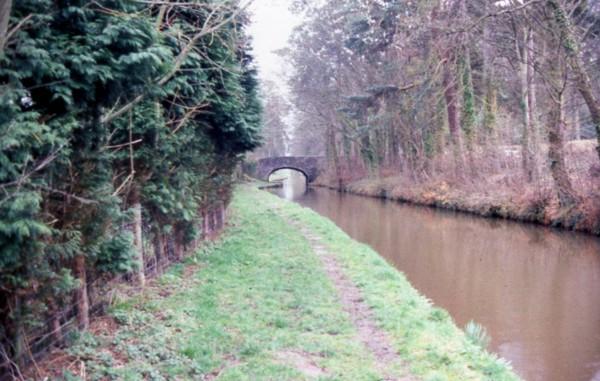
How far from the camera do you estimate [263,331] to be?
5.66 meters

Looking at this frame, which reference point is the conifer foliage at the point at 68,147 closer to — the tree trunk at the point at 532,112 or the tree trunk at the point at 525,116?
the tree trunk at the point at 532,112

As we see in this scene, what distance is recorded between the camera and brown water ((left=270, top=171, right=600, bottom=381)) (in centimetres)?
680

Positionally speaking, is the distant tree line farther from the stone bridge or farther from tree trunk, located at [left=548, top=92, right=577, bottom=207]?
the stone bridge

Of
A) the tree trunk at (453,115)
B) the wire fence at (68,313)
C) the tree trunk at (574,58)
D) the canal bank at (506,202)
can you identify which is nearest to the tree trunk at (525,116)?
the canal bank at (506,202)

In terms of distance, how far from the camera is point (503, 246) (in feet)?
46.7

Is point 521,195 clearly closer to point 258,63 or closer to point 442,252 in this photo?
point 442,252

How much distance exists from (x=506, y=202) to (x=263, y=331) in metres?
15.5

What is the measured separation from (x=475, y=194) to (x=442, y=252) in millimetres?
8506

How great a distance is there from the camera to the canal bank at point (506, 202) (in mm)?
15242

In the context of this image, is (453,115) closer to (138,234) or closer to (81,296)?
(138,234)

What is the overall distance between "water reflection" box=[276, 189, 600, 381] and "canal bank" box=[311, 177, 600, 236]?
0.53 meters

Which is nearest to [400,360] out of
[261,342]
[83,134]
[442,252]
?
[261,342]

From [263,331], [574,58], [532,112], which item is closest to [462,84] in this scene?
[532,112]

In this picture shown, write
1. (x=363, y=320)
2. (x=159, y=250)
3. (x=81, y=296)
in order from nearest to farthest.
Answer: (x=81, y=296)
(x=363, y=320)
(x=159, y=250)
